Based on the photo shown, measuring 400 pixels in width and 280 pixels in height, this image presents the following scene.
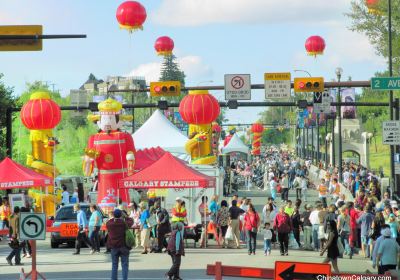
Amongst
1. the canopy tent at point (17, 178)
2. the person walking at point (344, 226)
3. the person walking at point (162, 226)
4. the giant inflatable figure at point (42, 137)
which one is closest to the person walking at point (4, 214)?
the canopy tent at point (17, 178)

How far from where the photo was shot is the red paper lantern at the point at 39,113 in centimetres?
4162

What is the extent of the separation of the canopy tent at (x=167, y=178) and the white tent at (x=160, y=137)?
20.0m

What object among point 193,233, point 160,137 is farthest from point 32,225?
point 160,137

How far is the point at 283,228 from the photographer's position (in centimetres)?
2798

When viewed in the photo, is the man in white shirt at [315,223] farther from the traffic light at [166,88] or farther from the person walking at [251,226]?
the traffic light at [166,88]

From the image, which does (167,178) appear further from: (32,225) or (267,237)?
(32,225)

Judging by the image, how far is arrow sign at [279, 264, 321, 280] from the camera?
47.5 feet

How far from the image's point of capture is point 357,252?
2916 centimetres

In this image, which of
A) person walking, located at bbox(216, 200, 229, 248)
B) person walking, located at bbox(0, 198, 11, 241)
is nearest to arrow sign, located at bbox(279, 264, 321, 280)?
person walking, located at bbox(216, 200, 229, 248)

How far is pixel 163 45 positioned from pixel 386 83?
16446 mm

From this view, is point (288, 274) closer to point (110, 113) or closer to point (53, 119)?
point (110, 113)

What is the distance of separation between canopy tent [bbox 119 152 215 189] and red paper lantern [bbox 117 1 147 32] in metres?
8.91

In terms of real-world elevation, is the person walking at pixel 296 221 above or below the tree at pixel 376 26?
below

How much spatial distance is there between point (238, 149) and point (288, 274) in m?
71.0
